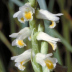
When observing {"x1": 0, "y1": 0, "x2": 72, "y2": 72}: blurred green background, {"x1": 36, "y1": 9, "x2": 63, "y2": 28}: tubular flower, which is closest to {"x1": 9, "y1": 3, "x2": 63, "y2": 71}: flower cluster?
{"x1": 36, "y1": 9, "x2": 63, "y2": 28}: tubular flower

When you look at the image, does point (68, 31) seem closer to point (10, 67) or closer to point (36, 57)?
point (10, 67)

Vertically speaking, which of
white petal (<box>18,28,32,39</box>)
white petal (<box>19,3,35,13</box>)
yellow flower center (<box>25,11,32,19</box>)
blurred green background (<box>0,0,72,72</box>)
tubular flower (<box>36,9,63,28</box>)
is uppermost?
white petal (<box>19,3,35,13</box>)

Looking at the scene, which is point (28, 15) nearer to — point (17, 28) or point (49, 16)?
point (49, 16)

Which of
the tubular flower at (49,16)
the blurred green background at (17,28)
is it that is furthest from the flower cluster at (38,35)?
the blurred green background at (17,28)

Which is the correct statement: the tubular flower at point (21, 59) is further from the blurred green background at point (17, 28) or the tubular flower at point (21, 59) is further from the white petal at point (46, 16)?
the blurred green background at point (17, 28)

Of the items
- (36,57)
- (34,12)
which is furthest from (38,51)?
(34,12)

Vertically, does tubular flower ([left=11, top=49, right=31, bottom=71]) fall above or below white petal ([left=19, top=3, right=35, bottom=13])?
below

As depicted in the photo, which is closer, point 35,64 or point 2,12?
point 35,64

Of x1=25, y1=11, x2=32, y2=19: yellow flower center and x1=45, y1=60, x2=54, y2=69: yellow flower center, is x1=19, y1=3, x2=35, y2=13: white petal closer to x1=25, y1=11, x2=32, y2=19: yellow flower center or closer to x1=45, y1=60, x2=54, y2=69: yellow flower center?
x1=25, y1=11, x2=32, y2=19: yellow flower center

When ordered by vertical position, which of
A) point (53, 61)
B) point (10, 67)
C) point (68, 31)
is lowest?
point (10, 67)
